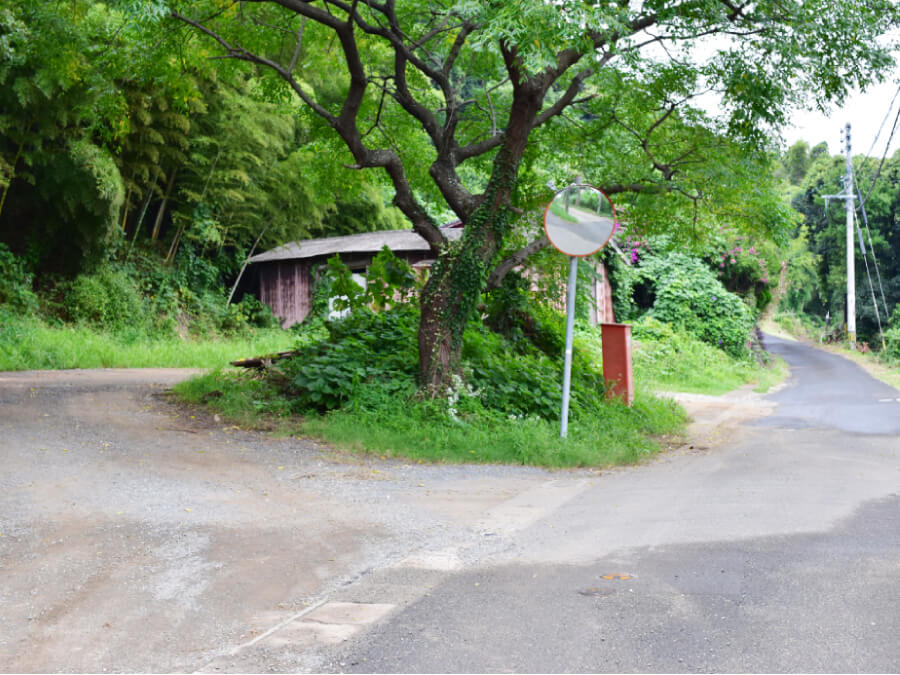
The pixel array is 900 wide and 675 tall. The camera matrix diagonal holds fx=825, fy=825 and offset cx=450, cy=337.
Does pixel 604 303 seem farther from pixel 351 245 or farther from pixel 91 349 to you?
pixel 91 349

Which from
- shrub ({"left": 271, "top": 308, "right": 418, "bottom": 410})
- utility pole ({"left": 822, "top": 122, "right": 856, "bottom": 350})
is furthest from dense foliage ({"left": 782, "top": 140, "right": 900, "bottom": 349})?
shrub ({"left": 271, "top": 308, "right": 418, "bottom": 410})

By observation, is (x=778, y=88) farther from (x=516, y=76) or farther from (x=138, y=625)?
(x=138, y=625)

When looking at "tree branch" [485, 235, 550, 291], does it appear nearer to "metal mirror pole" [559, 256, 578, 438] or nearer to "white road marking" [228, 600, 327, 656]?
"metal mirror pole" [559, 256, 578, 438]

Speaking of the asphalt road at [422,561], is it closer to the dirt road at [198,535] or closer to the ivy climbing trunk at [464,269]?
the dirt road at [198,535]

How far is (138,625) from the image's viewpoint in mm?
3855

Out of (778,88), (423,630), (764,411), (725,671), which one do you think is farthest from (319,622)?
(764,411)

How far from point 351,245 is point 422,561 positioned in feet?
68.5

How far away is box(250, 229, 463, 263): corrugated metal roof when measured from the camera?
24203 millimetres

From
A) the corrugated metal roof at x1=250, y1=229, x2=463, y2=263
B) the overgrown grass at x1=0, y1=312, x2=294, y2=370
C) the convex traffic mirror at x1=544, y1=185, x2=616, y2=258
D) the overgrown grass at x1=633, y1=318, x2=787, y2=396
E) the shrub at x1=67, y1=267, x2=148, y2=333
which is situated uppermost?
the corrugated metal roof at x1=250, y1=229, x2=463, y2=263

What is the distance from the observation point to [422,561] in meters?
4.87

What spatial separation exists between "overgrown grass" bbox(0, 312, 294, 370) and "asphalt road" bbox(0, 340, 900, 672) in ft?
24.4

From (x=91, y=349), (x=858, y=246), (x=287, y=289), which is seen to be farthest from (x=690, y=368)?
(x=858, y=246)

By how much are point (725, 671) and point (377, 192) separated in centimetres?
2638

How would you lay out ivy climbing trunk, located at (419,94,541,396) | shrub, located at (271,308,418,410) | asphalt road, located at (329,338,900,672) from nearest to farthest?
asphalt road, located at (329,338,900,672) → shrub, located at (271,308,418,410) → ivy climbing trunk, located at (419,94,541,396)
